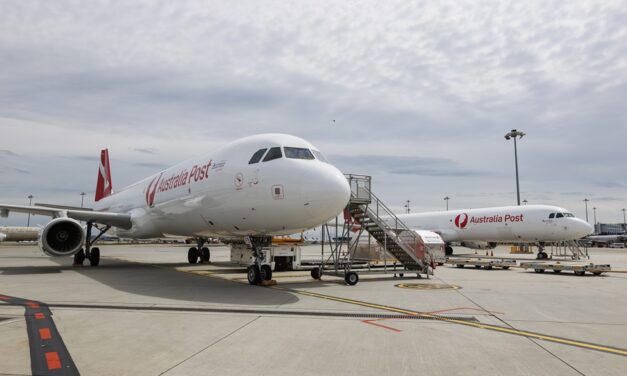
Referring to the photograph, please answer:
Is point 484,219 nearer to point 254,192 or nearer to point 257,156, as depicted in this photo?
point 257,156

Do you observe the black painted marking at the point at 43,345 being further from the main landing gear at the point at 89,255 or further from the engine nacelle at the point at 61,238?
the main landing gear at the point at 89,255

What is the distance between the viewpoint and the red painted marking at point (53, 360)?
4.79 metres

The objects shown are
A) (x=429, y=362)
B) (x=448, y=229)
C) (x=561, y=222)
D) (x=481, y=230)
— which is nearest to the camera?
(x=429, y=362)

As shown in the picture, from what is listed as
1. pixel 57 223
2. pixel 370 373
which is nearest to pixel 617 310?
pixel 370 373

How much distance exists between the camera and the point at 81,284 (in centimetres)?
1312

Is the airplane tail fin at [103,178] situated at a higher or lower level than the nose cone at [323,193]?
higher

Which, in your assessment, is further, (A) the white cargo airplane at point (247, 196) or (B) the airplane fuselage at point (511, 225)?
(B) the airplane fuselage at point (511, 225)

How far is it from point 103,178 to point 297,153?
73.7ft

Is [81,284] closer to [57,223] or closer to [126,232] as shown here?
[57,223]

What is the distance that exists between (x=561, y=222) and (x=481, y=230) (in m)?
6.22

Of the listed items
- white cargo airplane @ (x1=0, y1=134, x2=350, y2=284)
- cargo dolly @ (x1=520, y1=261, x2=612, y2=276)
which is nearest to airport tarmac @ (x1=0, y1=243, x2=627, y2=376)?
white cargo airplane @ (x1=0, y1=134, x2=350, y2=284)

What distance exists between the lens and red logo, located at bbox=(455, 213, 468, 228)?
37875mm

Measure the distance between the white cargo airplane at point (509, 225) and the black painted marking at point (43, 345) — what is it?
32.2 metres

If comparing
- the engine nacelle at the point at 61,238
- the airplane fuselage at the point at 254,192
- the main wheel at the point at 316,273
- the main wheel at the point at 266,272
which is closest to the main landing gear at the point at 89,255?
the engine nacelle at the point at 61,238
